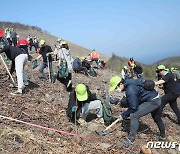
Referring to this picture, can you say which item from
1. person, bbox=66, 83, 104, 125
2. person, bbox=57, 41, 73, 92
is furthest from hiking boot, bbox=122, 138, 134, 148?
person, bbox=57, 41, 73, 92

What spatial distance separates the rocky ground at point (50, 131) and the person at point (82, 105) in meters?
0.21

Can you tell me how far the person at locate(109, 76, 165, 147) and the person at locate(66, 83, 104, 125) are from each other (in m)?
1.04

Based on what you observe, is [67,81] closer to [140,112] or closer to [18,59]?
[18,59]

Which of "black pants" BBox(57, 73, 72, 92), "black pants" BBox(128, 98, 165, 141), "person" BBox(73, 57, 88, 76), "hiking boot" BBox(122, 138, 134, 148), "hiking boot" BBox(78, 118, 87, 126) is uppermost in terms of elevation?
"person" BBox(73, 57, 88, 76)

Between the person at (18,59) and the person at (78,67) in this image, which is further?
the person at (78,67)

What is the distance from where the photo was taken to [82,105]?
7.34 metres

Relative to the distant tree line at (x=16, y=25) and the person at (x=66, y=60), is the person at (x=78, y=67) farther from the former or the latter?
the distant tree line at (x=16, y=25)

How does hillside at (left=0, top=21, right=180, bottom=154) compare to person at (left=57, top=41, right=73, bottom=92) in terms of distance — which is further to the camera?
person at (left=57, top=41, right=73, bottom=92)

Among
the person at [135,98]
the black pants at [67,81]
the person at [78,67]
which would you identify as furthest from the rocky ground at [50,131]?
the person at [78,67]

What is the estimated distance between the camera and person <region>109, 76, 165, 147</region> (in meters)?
A: 6.18

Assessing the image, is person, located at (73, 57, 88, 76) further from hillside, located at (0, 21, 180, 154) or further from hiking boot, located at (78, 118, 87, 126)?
hiking boot, located at (78, 118, 87, 126)

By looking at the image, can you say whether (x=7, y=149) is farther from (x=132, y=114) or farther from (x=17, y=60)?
(x=17, y=60)

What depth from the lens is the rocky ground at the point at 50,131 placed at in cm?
589

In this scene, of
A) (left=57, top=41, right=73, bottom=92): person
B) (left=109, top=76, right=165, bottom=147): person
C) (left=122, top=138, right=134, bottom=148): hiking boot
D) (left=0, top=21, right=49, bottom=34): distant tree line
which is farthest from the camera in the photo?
(left=0, top=21, right=49, bottom=34): distant tree line
